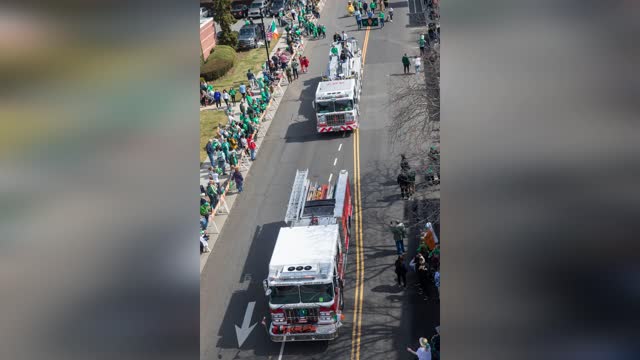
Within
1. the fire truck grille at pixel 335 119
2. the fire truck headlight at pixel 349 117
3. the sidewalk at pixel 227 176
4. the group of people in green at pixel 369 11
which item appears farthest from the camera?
the group of people in green at pixel 369 11

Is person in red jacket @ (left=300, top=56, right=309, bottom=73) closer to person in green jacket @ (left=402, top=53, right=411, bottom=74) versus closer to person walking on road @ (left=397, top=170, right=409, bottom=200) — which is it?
person in green jacket @ (left=402, top=53, right=411, bottom=74)

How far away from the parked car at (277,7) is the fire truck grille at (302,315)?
42.5 meters

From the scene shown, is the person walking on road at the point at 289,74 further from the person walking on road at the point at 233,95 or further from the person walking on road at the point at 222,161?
the person walking on road at the point at 222,161

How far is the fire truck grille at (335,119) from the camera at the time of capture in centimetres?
2884

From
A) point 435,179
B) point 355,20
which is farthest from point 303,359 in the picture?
point 355,20

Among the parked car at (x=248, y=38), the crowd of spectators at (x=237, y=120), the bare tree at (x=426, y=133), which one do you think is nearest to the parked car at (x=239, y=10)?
the parked car at (x=248, y=38)

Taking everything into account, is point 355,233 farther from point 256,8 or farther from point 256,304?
point 256,8

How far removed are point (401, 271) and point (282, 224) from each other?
629 centimetres

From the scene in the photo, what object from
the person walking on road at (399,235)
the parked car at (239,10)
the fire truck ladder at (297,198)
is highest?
the parked car at (239,10)

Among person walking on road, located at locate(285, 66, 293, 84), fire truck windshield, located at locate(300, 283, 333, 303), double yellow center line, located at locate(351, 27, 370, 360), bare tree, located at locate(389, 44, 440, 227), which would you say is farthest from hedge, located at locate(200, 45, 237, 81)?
fire truck windshield, located at locate(300, 283, 333, 303)

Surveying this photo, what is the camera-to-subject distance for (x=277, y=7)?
55094 millimetres
